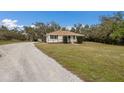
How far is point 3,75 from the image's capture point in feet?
30.8

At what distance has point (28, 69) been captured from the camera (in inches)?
407

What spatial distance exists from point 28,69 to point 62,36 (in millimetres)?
2665

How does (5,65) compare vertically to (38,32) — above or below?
below

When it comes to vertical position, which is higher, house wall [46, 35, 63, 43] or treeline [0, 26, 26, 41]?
treeline [0, 26, 26, 41]

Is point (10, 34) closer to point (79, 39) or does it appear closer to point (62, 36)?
point (62, 36)

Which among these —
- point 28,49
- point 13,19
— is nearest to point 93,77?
point 13,19

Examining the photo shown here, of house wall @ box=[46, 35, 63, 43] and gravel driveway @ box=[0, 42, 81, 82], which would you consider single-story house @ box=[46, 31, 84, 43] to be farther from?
gravel driveway @ box=[0, 42, 81, 82]

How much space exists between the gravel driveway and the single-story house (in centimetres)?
103

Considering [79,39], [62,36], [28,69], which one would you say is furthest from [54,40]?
[28,69]

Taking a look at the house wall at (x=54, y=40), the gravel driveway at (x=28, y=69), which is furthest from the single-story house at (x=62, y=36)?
the gravel driveway at (x=28, y=69)

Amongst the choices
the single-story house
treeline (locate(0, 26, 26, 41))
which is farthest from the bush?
treeline (locate(0, 26, 26, 41))

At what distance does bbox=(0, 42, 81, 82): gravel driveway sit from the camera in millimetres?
8961
